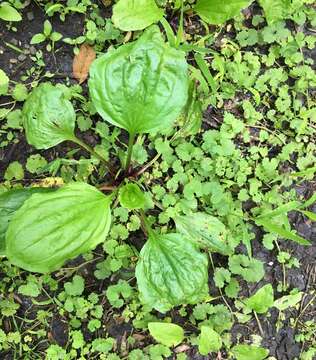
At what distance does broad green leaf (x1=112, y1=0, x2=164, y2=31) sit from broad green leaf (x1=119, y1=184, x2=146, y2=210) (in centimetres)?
60

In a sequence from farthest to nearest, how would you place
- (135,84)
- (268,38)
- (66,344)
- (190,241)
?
1. (268,38)
2. (66,344)
3. (190,241)
4. (135,84)

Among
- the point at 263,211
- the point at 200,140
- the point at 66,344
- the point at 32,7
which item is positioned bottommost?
the point at 66,344

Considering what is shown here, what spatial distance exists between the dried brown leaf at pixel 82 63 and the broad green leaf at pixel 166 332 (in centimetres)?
97

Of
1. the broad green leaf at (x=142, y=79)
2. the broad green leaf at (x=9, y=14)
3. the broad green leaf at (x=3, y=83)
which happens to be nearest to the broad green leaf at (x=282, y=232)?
the broad green leaf at (x=142, y=79)

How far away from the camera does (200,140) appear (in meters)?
2.21

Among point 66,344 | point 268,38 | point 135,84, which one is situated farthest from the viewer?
point 268,38

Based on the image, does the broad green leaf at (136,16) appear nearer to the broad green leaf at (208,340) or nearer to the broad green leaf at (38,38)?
the broad green leaf at (38,38)

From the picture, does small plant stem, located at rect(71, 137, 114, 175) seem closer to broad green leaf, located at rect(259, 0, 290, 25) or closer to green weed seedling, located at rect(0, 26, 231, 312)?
green weed seedling, located at rect(0, 26, 231, 312)

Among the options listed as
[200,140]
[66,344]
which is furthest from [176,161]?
[66,344]

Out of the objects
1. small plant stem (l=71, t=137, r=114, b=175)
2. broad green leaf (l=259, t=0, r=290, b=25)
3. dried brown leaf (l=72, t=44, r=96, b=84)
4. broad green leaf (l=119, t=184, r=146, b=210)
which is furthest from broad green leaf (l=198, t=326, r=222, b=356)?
broad green leaf (l=259, t=0, r=290, b=25)

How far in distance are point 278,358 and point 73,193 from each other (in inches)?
41.7

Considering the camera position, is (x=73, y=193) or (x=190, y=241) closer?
(x=73, y=193)

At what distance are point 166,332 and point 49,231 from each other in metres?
0.66

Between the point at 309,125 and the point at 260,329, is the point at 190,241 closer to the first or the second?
the point at 260,329
